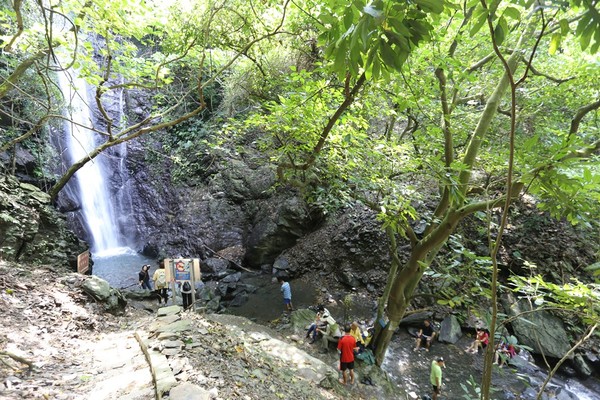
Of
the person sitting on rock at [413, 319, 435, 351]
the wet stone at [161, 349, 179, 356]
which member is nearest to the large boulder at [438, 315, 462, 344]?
the person sitting on rock at [413, 319, 435, 351]

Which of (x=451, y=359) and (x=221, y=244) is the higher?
(x=221, y=244)

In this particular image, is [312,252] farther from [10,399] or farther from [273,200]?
[10,399]

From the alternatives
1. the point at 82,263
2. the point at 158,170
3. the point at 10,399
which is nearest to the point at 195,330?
the point at 10,399

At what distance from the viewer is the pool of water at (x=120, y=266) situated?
12.4 metres

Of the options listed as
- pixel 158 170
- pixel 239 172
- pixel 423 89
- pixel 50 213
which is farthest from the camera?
pixel 158 170

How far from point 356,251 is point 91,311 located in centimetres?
893

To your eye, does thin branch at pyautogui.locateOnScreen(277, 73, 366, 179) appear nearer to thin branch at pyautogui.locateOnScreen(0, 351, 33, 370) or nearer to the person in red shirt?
the person in red shirt

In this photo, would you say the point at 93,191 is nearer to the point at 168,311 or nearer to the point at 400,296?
the point at 168,311

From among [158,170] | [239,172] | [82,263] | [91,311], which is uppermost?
[158,170]

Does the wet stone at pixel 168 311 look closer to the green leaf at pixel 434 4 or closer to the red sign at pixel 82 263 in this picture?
the red sign at pixel 82 263

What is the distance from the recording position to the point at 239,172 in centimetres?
1536

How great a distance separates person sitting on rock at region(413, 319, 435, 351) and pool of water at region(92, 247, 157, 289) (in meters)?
9.70

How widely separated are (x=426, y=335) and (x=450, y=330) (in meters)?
0.86

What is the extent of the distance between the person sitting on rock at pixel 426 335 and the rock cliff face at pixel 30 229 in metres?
9.81
